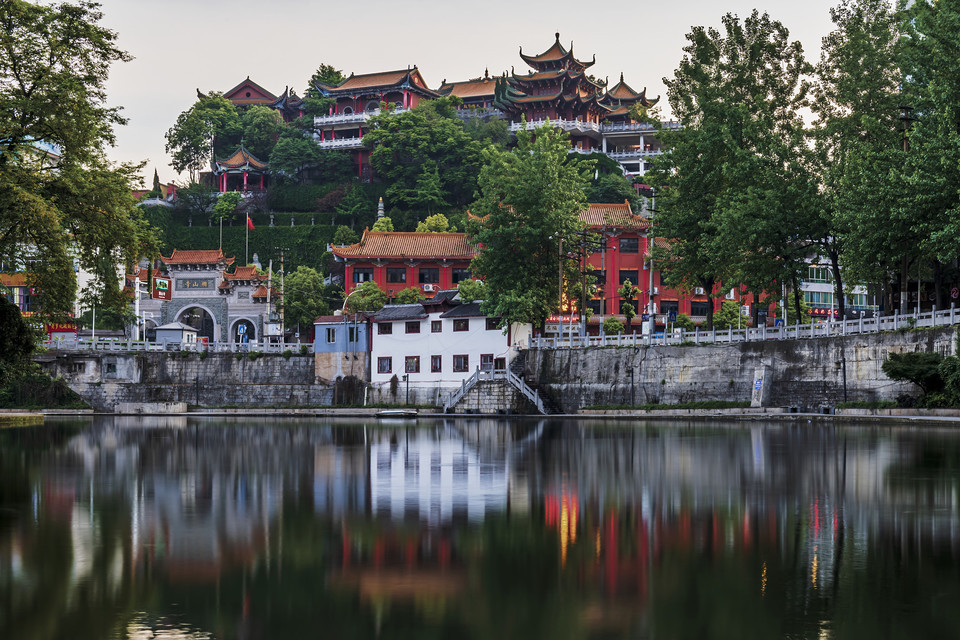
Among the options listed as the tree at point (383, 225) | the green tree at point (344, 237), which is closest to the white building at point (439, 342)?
the tree at point (383, 225)

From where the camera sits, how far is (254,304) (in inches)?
3511

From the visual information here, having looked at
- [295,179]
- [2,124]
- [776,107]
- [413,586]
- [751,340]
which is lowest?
[413,586]

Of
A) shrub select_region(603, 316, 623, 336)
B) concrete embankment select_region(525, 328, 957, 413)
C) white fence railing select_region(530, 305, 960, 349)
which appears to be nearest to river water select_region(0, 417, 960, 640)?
white fence railing select_region(530, 305, 960, 349)

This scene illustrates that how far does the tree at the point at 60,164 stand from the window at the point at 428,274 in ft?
183

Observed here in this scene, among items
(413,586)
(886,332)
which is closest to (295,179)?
(886,332)

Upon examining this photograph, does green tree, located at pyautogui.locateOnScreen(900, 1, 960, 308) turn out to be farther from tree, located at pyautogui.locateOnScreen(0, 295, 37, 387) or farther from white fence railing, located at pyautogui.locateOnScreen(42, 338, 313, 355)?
white fence railing, located at pyautogui.locateOnScreen(42, 338, 313, 355)

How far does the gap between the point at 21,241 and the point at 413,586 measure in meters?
21.8

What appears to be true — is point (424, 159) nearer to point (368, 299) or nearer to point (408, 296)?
point (368, 299)

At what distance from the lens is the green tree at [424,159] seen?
10838cm

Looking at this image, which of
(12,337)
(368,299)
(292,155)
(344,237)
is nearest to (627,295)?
(368,299)

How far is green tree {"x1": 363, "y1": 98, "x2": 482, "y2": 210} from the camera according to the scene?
356ft

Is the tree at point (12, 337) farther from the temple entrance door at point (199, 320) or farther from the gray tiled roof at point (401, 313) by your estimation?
the temple entrance door at point (199, 320)

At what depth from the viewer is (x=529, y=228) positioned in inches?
2290

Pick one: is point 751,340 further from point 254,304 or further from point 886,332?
point 254,304
